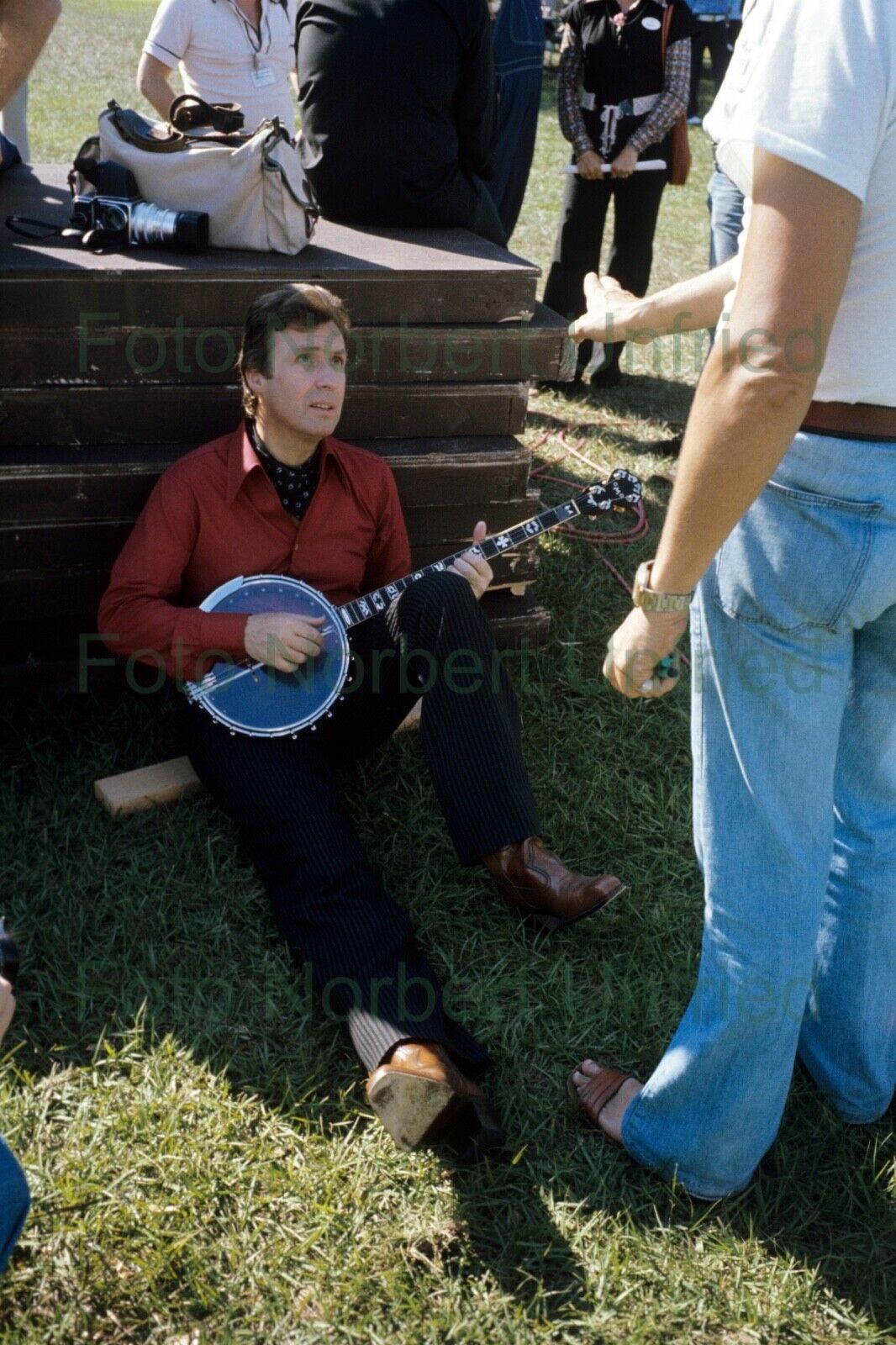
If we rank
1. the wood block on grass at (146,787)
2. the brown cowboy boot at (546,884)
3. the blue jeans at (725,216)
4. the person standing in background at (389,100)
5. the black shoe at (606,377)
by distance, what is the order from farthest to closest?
1. the black shoe at (606,377)
2. the blue jeans at (725,216)
3. the person standing in background at (389,100)
4. the wood block on grass at (146,787)
5. the brown cowboy boot at (546,884)

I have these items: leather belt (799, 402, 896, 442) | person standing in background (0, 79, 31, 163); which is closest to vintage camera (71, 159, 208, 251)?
leather belt (799, 402, 896, 442)

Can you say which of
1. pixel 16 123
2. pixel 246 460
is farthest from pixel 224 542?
pixel 16 123

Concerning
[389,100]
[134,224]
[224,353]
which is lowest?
[224,353]

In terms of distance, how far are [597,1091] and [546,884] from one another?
0.49 m

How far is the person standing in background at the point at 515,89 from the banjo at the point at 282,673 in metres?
3.41

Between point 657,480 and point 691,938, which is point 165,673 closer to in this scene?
point 691,938

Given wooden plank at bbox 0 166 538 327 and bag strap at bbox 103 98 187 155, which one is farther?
bag strap at bbox 103 98 187 155

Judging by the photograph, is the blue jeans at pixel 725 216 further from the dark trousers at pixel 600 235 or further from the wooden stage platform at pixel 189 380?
the dark trousers at pixel 600 235

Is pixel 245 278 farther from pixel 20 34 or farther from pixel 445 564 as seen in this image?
pixel 445 564

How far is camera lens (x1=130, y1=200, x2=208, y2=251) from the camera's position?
127 inches

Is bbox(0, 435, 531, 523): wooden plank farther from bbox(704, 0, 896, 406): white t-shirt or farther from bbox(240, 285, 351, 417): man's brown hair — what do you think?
bbox(704, 0, 896, 406): white t-shirt

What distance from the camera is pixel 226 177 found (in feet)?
10.8

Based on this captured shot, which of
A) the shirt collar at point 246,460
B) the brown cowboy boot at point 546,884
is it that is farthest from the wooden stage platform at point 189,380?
the brown cowboy boot at point 546,884

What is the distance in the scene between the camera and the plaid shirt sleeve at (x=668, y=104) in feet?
18.5
